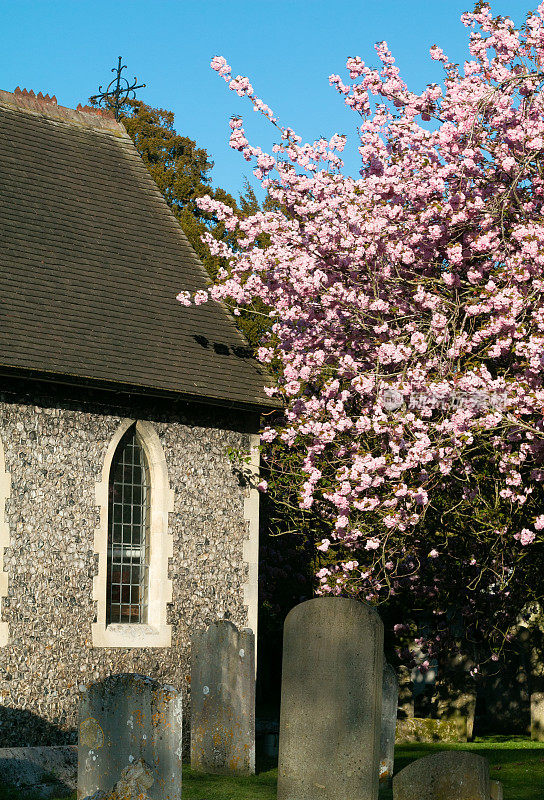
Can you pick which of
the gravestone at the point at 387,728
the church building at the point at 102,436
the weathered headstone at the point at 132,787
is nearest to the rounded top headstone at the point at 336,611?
the weathered headstone at the point at 132,787

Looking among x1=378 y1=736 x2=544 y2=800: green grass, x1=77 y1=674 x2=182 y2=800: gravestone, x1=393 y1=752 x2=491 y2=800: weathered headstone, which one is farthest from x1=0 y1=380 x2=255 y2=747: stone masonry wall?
x1=393 y1=752 x2=491 y2=800: weathered headstone

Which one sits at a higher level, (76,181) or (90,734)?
(76,181)

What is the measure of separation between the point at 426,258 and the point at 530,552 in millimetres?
4704

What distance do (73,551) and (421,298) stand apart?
5.67 metres

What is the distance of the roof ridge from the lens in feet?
60.8

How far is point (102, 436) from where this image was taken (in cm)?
1553

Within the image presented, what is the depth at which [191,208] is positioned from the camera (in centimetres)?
3209

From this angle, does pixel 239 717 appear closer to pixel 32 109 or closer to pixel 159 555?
pixel 159 555

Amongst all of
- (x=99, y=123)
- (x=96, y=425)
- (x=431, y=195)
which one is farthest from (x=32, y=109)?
(x=431, y=195)

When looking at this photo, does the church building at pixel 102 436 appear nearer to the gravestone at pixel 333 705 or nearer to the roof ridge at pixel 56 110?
the roof ridge at pixel 56 110

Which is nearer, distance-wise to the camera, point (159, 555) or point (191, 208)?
point (159, 555)

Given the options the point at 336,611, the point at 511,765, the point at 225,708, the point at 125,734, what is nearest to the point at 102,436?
the point at 225,708

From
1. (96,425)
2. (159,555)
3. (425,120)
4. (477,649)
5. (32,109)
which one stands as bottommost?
(477,649)

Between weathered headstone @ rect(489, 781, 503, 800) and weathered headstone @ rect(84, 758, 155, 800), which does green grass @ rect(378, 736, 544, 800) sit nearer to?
weathered headstone @ rect(489, 781, 503, 800)
